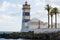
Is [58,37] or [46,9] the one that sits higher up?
[46,9]

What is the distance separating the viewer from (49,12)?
58.2m

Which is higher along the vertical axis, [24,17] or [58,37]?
Result: [24,17]

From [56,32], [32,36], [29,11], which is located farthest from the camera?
[29,11]

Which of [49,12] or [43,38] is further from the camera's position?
[49,12]

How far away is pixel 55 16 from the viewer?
56812 mm

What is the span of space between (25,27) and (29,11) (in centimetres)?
458

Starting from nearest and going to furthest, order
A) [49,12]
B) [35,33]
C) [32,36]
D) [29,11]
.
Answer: [35,33]
[32,36]
[49,12]
[29,11]

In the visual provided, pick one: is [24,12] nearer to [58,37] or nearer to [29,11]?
[29,11]

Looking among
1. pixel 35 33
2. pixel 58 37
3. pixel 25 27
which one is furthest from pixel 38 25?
pixel 58 37

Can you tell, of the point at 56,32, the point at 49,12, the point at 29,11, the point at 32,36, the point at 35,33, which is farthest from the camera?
the point at 29,11

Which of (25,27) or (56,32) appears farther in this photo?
(25,27)

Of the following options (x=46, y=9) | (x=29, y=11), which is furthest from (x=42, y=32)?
(x=29, y=11)

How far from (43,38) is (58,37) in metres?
6.13

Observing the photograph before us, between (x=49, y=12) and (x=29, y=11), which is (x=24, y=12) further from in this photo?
(x=49, y=12)
